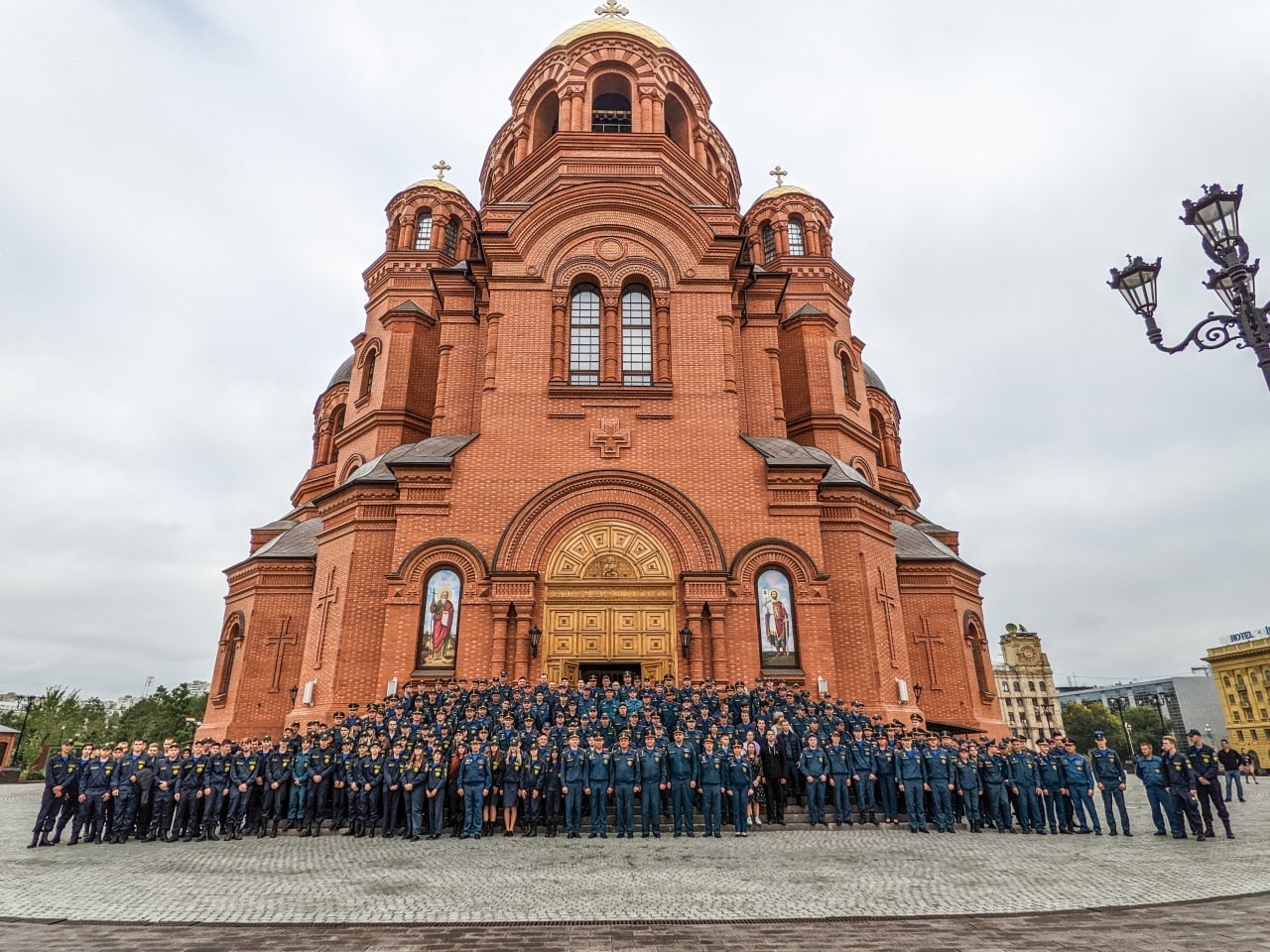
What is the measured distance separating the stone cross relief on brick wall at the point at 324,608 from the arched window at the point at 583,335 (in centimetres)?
759

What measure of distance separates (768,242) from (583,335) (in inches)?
489

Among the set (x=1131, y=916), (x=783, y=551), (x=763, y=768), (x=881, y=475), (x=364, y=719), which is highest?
(x=881, y=475)

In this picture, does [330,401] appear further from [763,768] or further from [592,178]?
[763,768]

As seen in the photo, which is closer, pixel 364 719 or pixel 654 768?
pixel 654 768

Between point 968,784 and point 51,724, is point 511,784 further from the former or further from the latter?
point 51,724

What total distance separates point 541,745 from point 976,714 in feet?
50.7

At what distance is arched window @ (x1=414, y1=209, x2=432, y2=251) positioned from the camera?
1068 inches

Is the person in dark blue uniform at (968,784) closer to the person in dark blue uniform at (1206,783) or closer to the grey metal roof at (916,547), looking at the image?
the person in dark blue uniform at (1206,783)

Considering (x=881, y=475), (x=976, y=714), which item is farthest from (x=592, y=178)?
(x=976, y=714)

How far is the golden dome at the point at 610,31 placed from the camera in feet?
77.5

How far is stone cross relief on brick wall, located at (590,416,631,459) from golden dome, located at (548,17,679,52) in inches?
560

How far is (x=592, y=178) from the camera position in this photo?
19.3 m

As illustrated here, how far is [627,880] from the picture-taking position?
6914 millimetres

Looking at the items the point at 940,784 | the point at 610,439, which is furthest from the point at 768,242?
the point at 940,784
